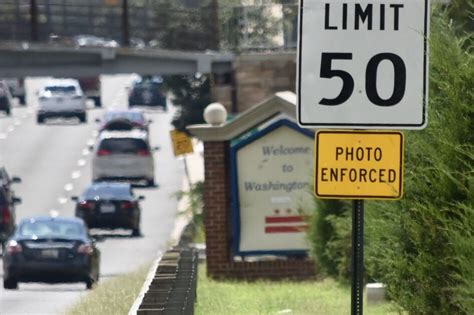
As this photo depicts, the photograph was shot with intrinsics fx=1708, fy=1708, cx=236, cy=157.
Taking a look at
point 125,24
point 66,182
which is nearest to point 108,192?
point 125,24

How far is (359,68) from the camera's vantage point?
30.5 ft

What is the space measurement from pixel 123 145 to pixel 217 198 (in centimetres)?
3253

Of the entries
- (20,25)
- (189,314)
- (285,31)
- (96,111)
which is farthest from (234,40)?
(96,111)

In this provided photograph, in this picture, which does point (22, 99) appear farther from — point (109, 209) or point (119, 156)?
point (109, 209)

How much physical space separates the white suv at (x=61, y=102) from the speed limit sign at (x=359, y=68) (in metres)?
71.4

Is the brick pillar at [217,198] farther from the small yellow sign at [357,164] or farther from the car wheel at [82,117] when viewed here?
the car wheel at [82,117]

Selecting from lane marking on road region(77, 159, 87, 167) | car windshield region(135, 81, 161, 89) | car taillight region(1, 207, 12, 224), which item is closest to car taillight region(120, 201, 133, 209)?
car taillight region(1, 207, 12, 224)

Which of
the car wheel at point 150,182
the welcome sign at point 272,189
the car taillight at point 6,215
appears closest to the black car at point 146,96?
the car wheel at point 150,182

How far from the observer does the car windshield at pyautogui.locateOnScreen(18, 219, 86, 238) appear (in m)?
30.5

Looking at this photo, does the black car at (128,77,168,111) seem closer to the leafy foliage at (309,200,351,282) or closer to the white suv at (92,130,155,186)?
the white suv at (92,130,155,186)

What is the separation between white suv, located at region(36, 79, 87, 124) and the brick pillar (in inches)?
2123

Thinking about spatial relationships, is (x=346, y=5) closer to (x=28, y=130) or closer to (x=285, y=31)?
(x=285, y=31)

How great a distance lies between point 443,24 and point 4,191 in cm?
3058

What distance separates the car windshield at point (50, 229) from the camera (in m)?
30.5
